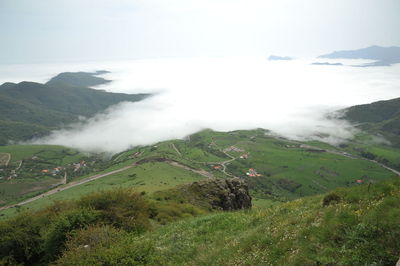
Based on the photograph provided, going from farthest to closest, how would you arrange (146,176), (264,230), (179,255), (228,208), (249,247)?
(146,176), (228,208), (179,255), (264,230), (249,247)

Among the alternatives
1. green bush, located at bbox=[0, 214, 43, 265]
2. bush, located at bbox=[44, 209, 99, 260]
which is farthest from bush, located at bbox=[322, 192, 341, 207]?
green bush, located at bbox=[0, 214, 43, 265]

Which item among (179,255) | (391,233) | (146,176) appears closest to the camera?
(391,233)

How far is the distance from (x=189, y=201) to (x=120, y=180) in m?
156

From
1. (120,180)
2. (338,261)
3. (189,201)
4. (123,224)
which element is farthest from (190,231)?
(120,180)

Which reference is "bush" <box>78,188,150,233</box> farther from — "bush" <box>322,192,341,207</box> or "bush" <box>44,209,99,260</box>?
"bush" <box>322,192,341,207</box>

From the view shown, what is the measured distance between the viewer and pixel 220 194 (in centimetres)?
5734

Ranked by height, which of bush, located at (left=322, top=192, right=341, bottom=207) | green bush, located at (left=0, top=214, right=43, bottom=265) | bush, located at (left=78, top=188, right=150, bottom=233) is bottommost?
green bush, located at (left=0, top=214, right=43, bottom=265)

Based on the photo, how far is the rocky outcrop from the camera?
55719 mm

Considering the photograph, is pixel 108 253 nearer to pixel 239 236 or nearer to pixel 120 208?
pixel 239 236

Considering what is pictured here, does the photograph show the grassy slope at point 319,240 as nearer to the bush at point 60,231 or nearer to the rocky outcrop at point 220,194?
the bush at point 60,231

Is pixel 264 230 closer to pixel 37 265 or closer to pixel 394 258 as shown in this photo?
pixel 394 258

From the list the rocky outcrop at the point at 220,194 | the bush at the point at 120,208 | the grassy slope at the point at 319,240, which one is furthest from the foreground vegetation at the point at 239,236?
the rocky outcrop at the point at 220,194

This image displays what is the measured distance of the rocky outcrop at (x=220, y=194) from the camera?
5572cm

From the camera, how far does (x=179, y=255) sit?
17938 millimetres
